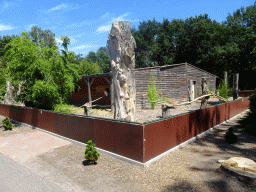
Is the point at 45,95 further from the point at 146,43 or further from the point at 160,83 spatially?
the point at 146,43

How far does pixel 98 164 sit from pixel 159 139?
207 centimetres

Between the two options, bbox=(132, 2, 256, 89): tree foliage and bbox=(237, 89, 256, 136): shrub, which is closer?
bbox=(237, 89, 256, 136): shrub

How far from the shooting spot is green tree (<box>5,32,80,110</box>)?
423 inches

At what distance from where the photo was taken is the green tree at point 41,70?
35.3 ft

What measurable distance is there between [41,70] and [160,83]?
11.1 meters

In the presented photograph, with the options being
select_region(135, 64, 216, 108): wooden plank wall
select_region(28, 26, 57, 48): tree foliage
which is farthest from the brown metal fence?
select_region(28, 26, 57, 48): tree foliage

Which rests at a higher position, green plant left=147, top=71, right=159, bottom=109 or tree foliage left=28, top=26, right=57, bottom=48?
tree foliage left=28, top=26, right=57, bottom=48

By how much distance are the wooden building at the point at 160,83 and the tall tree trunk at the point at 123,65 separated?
26.3 feet

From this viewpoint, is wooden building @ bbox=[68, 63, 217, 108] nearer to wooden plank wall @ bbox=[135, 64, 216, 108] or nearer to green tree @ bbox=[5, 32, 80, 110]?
wooden plank wall @ bbox=[135, 64, 216, 108]

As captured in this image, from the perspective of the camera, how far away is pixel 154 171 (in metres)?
5.29

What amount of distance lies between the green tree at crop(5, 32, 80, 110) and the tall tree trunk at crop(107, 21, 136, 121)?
16.5ft

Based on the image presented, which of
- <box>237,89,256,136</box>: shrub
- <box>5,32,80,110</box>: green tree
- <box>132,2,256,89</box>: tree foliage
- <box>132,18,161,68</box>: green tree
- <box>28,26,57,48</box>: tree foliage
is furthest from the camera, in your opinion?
<box>28,26,57,48</box>: tree foliage

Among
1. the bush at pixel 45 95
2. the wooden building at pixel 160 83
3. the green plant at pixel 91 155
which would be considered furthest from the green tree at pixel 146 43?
the green plant at pixel 91 155

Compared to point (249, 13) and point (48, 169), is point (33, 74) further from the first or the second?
point (249, 13)
